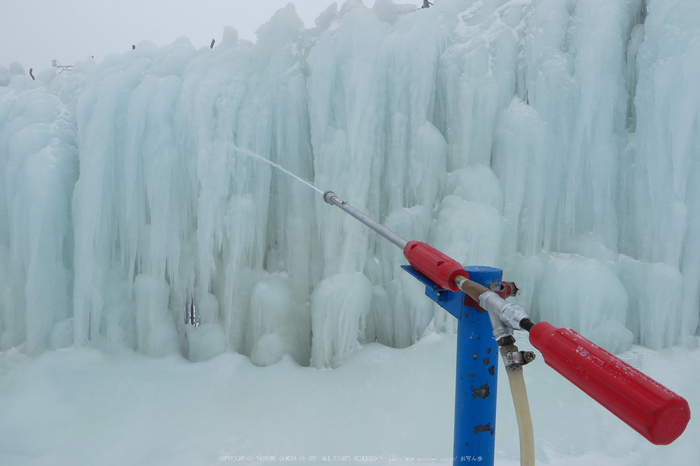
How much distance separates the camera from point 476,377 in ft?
2.98

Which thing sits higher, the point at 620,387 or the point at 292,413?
the point at 620,387

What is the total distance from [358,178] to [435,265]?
7.68ft

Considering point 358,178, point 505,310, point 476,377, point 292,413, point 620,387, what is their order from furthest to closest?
point 358,178
point 292,413
point 476,377
point 505,310
point 620,387

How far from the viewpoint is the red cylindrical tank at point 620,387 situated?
46cm

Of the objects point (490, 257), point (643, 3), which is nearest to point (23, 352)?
point (490, 257)

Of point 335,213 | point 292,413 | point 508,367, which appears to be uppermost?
point 508,367

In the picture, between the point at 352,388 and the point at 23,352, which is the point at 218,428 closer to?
the point at 352,388

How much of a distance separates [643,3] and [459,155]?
68.7 inches

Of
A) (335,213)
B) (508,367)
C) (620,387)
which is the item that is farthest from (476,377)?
(335,213)

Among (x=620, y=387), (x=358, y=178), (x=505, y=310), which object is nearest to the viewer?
(x=620, y=387)

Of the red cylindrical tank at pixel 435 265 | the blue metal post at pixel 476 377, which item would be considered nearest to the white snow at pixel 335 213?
the blue metal post at pixel 476 377

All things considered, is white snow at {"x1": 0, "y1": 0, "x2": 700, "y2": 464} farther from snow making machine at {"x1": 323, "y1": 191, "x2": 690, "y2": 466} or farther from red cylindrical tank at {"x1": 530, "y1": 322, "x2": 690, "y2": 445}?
red cylindrical tank at {"x1": 530, "y1": 322, "x2": 690, "y2": 445}

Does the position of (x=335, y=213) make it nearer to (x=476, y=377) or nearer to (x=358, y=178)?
(x=358, y=178)

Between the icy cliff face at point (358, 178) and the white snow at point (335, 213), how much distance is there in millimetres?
19
